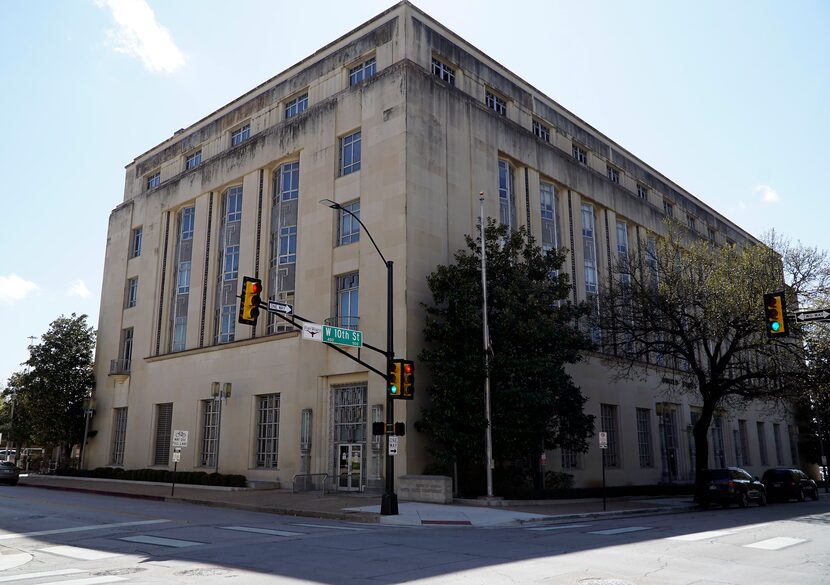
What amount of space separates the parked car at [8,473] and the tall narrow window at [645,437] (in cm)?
3505

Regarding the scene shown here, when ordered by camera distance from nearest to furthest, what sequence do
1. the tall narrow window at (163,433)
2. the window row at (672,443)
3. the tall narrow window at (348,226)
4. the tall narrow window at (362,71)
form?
the tall narrow window at (348,226), the tall narrow window at (362,71), the window row at (672,443), the tall narrow window at (163,433)

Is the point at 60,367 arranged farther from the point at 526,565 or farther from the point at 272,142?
the point at 526,565

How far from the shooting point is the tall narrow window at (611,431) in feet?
126

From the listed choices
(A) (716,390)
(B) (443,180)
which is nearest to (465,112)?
(B) (443,180)

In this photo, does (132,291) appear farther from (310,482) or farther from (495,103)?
(495,103)

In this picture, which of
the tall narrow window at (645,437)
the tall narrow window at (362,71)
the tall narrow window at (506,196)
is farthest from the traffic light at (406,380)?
the tall narrow window at (645,437)

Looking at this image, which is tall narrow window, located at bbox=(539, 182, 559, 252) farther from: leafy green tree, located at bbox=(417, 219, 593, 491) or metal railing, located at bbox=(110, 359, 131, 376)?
→ metal railing, located at bbox=(110, 359, 131, 376)

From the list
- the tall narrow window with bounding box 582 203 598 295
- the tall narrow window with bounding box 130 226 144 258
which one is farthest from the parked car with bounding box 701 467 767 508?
the tall narrow window with bounding box 130 226 144 258

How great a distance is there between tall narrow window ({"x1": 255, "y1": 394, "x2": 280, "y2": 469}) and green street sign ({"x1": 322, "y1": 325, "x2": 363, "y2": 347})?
1280cm

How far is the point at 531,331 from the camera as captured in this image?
26.0 meters

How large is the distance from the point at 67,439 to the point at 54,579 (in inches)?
1581

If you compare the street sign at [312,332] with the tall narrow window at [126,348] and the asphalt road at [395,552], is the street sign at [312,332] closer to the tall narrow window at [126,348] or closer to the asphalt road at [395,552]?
the asphalt road at [395,552]

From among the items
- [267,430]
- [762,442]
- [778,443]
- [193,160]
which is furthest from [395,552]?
[778,443]

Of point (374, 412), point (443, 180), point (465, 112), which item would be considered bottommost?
point (374, 412)
